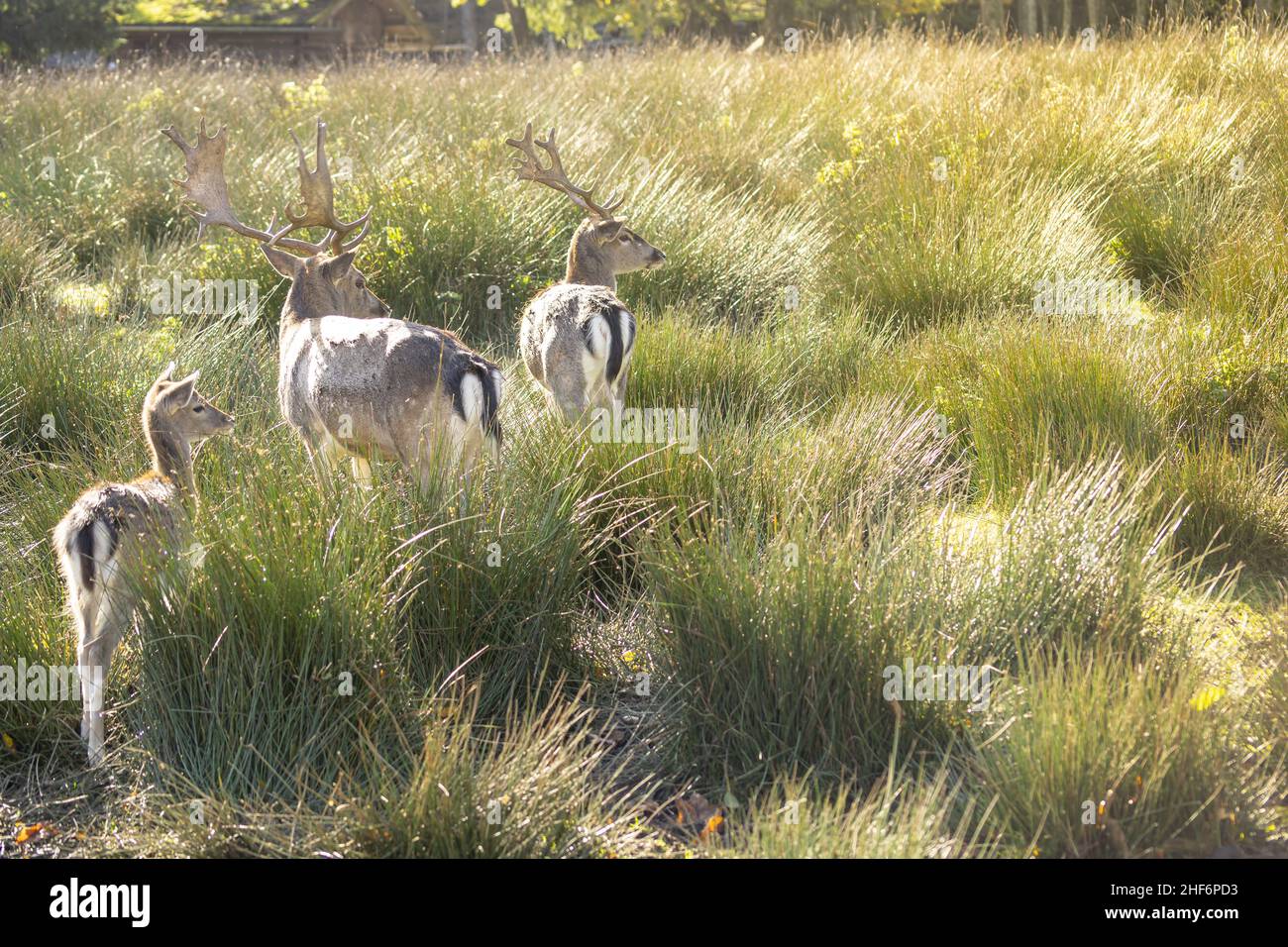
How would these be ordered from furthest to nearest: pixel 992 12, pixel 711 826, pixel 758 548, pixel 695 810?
pixel 992 12, pixel 758 548, pixel 695 810, pixel 711 826

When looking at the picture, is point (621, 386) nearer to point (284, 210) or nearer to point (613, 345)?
point (613, 345)

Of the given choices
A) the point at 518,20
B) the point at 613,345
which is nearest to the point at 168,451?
the point at 613,345

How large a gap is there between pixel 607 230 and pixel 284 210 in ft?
6.43

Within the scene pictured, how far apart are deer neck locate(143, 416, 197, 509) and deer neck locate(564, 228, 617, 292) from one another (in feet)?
9.46

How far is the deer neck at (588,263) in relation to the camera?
7746mm

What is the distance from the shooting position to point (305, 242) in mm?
6777

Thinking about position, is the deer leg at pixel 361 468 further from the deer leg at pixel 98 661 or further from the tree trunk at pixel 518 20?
the tree trunk at pixel 518 20

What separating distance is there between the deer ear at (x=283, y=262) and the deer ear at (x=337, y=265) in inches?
5.0

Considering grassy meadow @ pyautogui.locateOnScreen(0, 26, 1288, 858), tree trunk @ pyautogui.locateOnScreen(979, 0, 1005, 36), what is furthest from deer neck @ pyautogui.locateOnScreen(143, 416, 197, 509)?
tree trunk @ pyautogui.locateOnScreen(979, 0, 1005, 36)

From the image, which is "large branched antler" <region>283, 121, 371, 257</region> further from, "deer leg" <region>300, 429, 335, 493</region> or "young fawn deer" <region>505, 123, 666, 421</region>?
"deer leg" <region>300, 429, 335, 493</region>

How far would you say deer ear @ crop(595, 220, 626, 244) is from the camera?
7.75 meters

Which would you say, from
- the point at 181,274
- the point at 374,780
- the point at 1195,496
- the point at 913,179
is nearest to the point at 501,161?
the point at 181,274

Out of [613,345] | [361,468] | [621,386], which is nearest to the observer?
[361,468]

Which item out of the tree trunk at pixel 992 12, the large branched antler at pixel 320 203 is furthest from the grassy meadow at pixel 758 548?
the tree trunk at pixel 992 12
